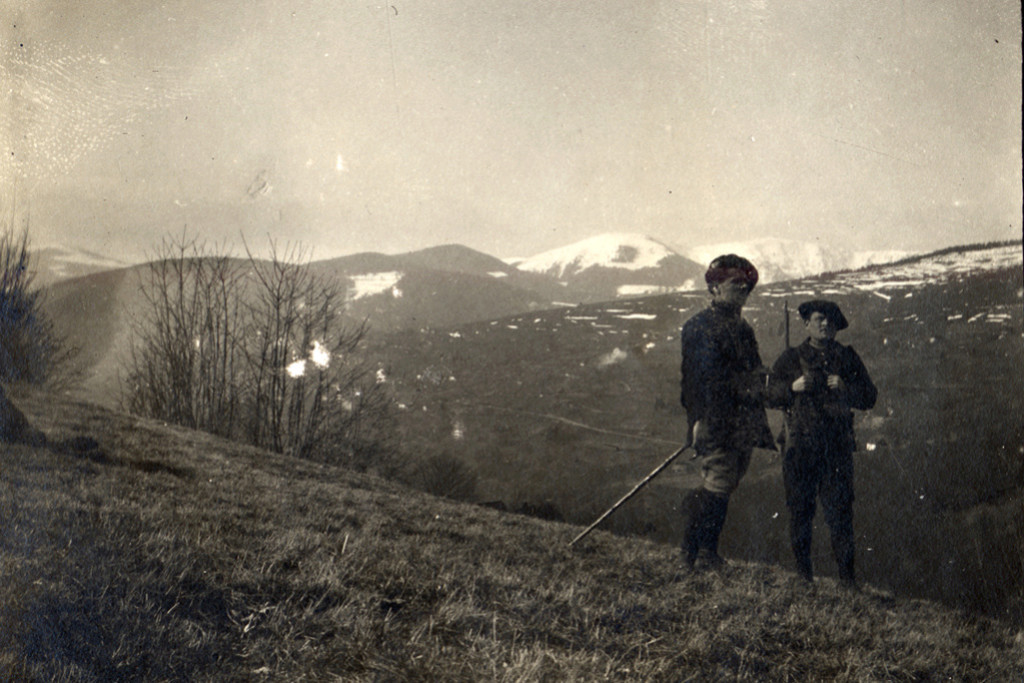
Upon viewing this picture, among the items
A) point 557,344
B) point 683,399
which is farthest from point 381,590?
point 557,344

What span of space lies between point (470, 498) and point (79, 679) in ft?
13.7

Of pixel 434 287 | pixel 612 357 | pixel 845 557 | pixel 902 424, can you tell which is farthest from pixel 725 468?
pixel 434 287

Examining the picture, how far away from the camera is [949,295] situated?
14.0ft

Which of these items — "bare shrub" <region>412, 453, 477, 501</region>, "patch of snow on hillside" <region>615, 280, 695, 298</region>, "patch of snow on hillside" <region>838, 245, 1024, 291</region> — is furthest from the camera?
"bare shrub" <region>412, 453, 477, 501</region>

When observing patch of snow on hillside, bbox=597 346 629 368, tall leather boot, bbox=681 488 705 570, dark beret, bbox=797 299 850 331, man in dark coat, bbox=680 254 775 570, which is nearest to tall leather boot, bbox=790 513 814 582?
man in dark coat, bbox=680 254 775 570

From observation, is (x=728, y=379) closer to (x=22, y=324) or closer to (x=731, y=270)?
(x=731, y=270)

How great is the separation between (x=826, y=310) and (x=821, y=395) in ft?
1.81

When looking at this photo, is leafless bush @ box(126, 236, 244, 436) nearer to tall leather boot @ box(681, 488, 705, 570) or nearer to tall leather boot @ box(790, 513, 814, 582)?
tall leather boot @ box(681, 488, 705, 570)

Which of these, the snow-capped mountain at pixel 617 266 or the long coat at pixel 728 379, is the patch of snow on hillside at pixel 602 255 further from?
the long coat at pixel 728 379

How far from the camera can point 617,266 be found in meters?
5.27

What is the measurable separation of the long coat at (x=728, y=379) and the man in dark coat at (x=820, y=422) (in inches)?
5.3

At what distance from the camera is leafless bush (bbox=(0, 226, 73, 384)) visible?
4398 mm

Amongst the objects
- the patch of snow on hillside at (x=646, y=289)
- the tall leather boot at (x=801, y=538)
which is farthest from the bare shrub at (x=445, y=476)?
the tall leather boot at (x=801, y=538)

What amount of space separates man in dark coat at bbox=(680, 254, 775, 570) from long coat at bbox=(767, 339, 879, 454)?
0.50 ft
